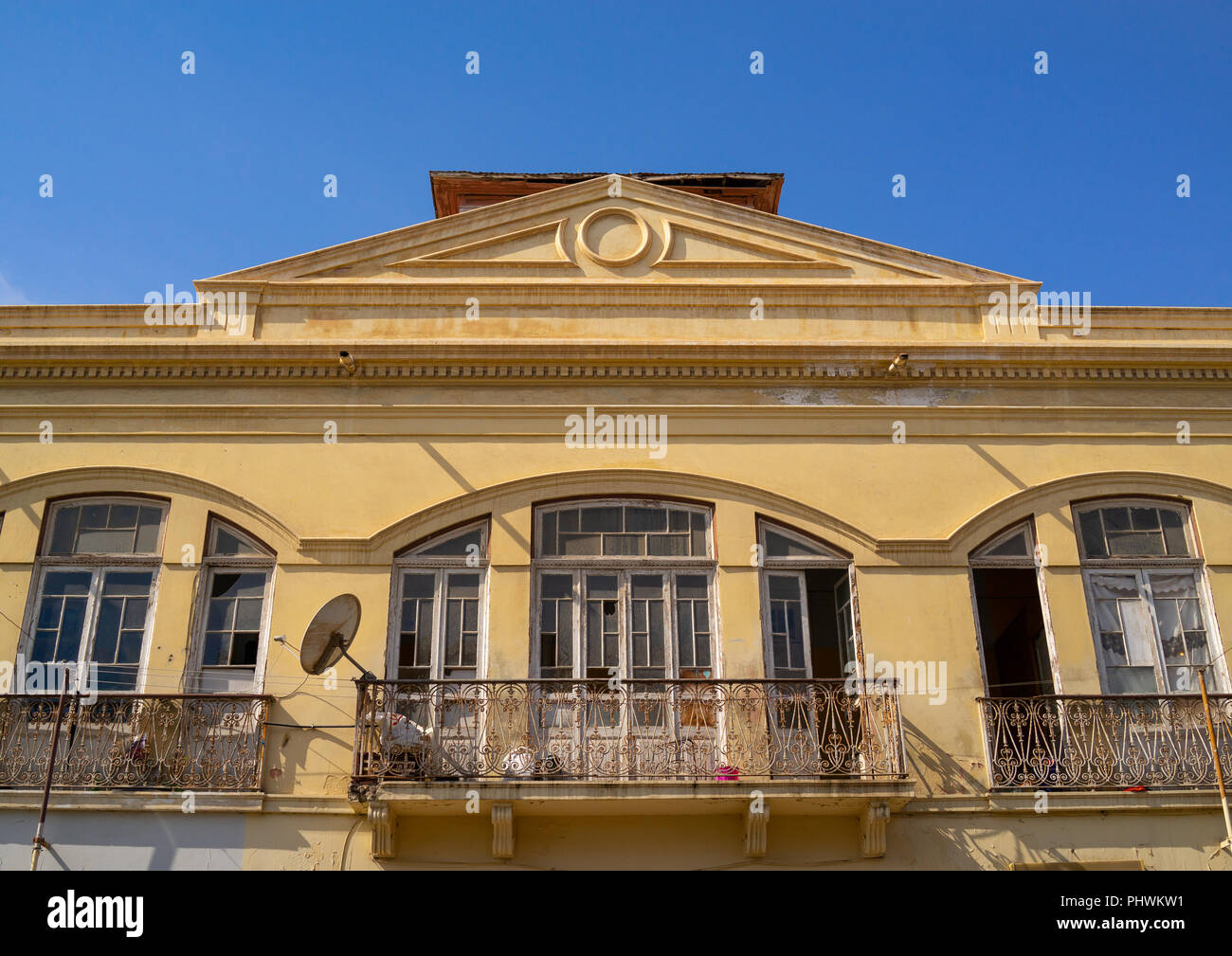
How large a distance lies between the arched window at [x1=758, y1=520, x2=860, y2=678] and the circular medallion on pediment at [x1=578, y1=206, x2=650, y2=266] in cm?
332

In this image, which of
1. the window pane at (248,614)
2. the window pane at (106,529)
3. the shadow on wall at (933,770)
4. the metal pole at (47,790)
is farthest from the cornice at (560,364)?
the shadow on wall at (933,770)

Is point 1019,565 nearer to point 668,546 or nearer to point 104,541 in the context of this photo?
point 668,546

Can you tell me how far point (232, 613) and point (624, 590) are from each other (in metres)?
3.64

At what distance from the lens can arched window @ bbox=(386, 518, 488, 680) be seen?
1130 centimetres

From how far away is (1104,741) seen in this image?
1090 centimetres

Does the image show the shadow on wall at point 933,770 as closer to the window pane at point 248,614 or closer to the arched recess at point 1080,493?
the arched recess at point 1080,493

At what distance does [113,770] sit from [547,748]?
12.1 feet

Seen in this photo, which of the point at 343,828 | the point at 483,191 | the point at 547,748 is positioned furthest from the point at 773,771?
the point at 483,191

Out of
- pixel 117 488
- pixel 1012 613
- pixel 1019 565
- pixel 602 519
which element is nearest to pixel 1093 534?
pixel 1019 565

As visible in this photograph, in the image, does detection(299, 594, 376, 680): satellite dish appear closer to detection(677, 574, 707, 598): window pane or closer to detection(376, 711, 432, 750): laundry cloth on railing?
detection(376, 711, 432, 750): laundry cloth on railing

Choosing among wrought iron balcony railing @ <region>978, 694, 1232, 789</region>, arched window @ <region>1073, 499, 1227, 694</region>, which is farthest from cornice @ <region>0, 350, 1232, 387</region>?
wrought iron balcony railing @ <region>978, 694, 1232, 789</region>

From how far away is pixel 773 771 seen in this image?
34.4 ft

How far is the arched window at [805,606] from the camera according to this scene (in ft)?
37.6

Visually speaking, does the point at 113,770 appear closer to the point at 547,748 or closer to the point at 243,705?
the point at 243,705
